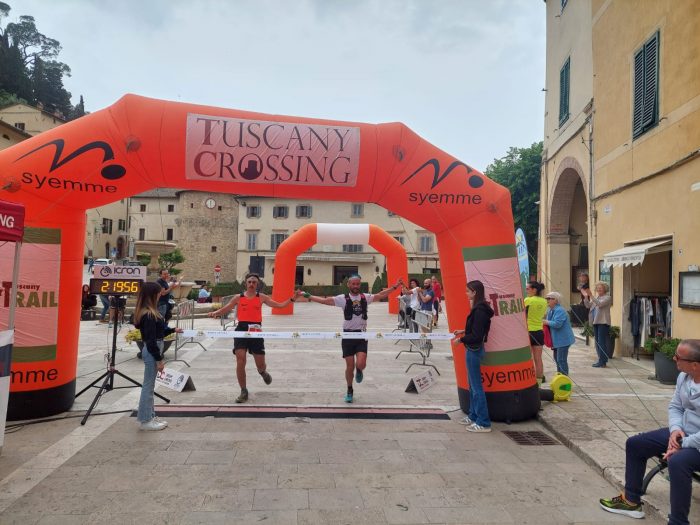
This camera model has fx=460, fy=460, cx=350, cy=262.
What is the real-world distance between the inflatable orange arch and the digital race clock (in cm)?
48

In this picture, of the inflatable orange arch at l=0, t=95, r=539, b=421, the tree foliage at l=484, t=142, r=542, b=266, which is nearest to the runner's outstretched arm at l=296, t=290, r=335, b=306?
the inflatable orange arch at l=0, t=95, r=539, b=421

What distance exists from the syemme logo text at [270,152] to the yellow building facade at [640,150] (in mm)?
6378

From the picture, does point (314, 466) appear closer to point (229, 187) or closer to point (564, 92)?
point (229, 187)

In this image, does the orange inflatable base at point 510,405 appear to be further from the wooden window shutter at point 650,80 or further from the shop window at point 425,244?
the shop window at point 425,244

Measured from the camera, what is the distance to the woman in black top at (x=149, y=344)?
5422 mm

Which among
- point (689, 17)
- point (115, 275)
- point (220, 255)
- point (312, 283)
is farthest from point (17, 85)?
point (689, 17)

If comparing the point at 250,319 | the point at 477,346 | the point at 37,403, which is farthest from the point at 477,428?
the point at 37,403

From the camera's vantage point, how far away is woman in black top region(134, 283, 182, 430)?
5422mm

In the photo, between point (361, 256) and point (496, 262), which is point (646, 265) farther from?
point (361, 256)

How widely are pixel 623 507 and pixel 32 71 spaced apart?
84.6 m

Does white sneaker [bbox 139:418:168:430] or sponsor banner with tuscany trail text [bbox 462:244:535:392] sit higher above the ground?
sponsor banner with tuscany trail text [bbox 462:244:535:392]

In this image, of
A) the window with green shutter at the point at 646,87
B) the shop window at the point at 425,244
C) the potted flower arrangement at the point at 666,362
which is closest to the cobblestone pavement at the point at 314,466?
the potted flower arrangement at the point at 666,362

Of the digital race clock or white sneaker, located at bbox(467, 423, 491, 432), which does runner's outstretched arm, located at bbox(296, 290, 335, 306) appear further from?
white sneaker, located at bbox(467, 423, 491, 432)

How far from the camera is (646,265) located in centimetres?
1062
